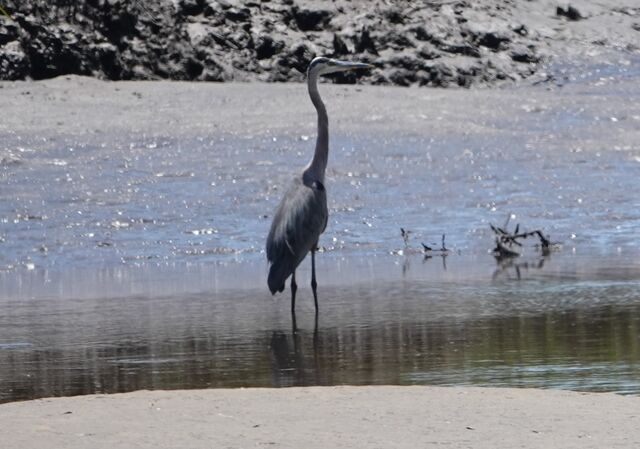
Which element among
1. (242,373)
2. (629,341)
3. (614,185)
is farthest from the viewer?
(614,185)

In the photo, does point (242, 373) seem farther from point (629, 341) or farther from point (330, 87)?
point (330, 87)

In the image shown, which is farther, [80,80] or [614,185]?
[80,80]

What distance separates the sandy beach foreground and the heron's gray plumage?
3.56m

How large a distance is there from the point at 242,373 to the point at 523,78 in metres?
14.6

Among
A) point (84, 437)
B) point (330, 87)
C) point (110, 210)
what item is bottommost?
point (84, 437)

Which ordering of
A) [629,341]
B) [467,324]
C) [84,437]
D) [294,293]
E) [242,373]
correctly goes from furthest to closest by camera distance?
[294,293] < [467,324] < [629,341] < [242,373] < [84,437]

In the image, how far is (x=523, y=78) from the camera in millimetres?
21703

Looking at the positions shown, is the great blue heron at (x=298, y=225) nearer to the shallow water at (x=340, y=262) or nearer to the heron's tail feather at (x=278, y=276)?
the heron's tail feather at (x=278, y=276)

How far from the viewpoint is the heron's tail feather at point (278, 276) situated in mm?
10266

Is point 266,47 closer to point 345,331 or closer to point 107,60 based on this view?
point 107,60

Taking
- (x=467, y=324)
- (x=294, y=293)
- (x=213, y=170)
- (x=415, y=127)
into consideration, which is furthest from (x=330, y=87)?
(x=467, y=324)

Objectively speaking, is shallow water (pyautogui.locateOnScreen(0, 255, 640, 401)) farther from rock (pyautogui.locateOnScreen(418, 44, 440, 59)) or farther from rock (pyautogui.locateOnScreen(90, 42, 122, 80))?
rock (pyautogui.locateOnScreen(418, 44, 440, 59))

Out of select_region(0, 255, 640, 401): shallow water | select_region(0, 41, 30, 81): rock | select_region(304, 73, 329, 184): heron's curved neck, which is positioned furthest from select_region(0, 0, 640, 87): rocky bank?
select_region(304, 73, 329, 184): heron's curved neck

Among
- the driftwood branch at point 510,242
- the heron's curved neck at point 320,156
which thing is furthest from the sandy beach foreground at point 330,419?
the driftwood branch at point 510,242
